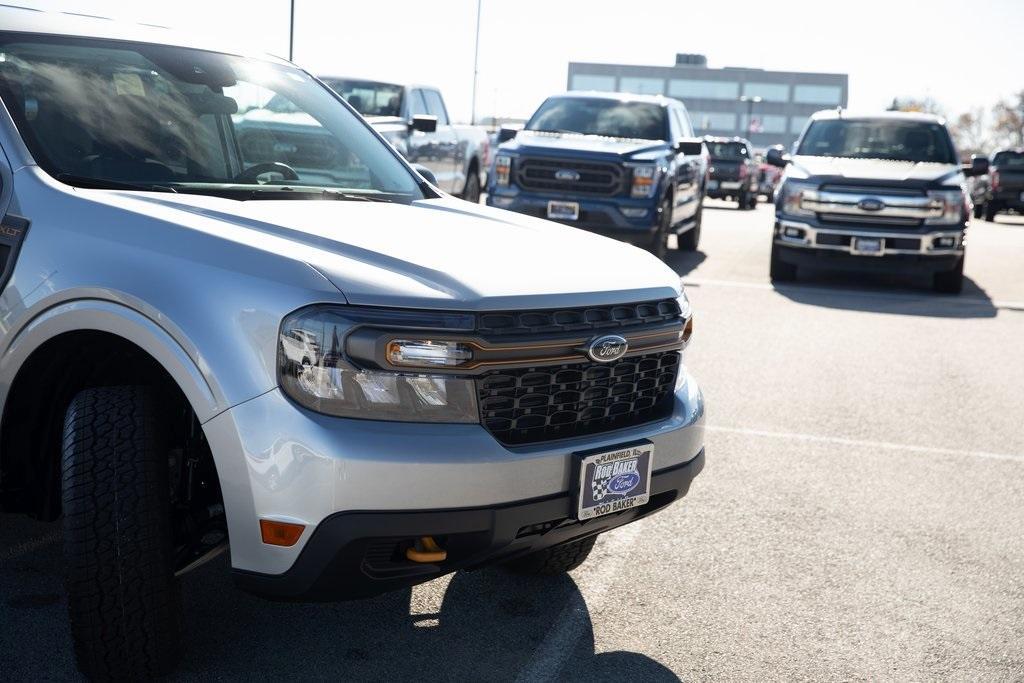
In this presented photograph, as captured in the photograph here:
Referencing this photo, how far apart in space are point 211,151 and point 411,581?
187 centimetres

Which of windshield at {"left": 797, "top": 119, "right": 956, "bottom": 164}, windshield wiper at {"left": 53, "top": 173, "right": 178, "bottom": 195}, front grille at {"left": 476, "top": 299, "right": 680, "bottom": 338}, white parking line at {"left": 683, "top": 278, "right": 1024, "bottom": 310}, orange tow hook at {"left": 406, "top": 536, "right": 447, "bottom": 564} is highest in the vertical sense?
windshield at {"left": 797, "top": 119, "right": 956, "bottom": 164}

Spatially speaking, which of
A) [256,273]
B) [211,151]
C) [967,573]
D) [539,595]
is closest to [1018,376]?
[967,573]

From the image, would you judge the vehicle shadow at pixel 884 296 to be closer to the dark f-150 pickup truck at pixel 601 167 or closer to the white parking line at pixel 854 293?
the white parking line at pixel 854 293

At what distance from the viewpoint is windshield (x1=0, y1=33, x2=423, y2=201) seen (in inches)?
145

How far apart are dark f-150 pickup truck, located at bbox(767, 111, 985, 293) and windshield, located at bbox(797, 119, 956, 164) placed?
0.03 meters

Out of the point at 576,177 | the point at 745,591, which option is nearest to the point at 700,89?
the point at 576,177

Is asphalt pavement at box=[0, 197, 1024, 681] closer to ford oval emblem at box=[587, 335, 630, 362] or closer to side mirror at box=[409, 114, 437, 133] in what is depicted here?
ford oval emblem at box=[587, 335, 630, 362]

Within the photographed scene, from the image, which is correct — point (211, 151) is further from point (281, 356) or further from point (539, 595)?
point (539, 595)

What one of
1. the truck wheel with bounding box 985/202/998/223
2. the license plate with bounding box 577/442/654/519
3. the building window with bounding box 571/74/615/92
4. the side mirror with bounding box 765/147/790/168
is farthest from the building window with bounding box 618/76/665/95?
the license plate with bounding box 577/442/654/519

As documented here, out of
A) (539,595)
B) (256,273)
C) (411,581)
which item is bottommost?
(539,595)

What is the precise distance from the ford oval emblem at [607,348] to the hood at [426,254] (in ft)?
0.36

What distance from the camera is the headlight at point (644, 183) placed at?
41.2 ft

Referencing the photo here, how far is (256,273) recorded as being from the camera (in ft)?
9.46

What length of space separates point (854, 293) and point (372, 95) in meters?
6.30
